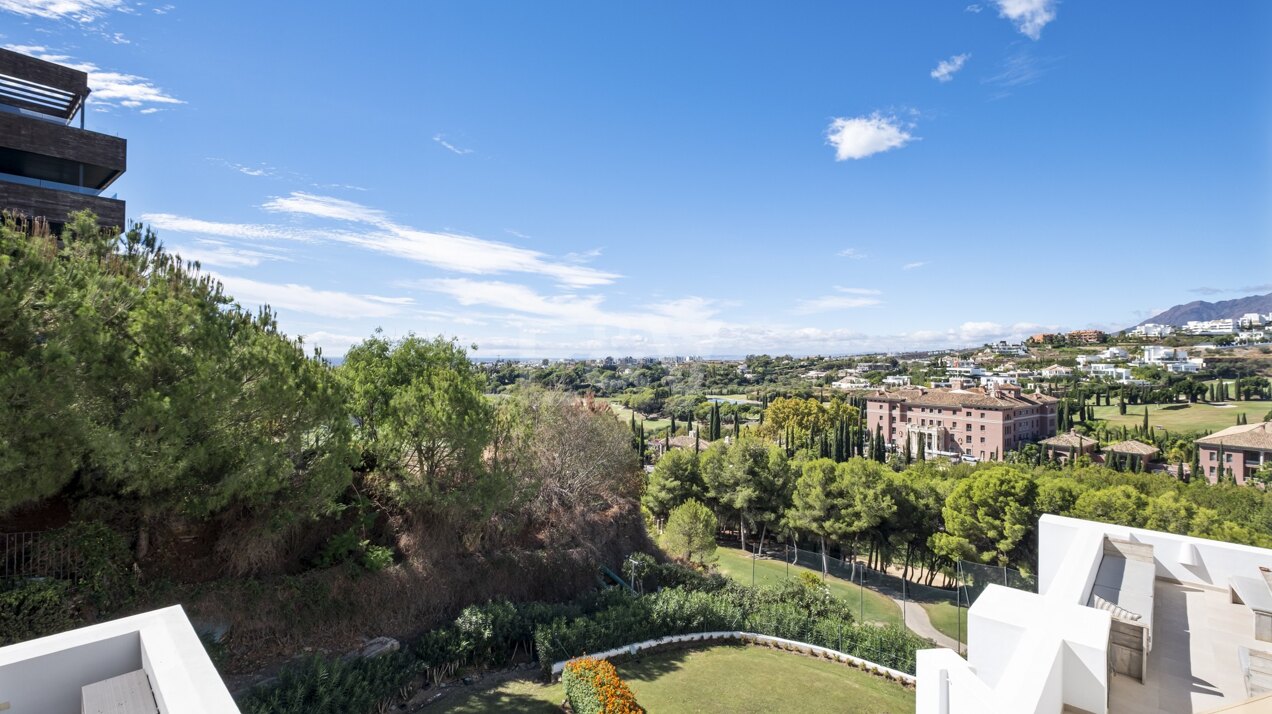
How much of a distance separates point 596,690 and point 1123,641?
7454mm

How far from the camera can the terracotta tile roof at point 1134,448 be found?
37.0m

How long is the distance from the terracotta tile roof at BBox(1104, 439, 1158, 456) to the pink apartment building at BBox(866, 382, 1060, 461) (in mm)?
9491

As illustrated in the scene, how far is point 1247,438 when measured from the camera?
31328 mm

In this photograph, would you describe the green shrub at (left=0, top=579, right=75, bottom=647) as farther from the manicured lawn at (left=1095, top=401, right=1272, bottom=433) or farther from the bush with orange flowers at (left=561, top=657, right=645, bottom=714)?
the manicured lawn at (left=1095, top=401, right=1272, bottom=433)

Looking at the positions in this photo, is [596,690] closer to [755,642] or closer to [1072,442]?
[755,642]

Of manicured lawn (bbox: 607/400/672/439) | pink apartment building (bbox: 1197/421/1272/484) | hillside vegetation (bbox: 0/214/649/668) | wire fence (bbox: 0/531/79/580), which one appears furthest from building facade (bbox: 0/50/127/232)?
pink apartment building (bbox: 1197/421/1272/484)

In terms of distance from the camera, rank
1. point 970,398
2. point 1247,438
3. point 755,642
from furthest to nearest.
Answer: point 970,398, point 1247,438, point 755,642

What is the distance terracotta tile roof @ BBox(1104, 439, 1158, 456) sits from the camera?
121ft

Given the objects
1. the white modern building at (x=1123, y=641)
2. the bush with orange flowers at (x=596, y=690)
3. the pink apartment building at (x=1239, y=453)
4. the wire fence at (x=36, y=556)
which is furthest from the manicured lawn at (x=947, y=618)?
the pink apartment building at (x=1239, y=453)

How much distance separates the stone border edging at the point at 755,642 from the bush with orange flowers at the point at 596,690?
130 centimetres

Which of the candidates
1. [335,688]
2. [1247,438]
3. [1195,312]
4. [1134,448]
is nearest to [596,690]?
[335,688]

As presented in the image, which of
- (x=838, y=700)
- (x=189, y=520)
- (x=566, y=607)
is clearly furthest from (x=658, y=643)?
(x=189, y=520)

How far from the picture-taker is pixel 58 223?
1482 cm

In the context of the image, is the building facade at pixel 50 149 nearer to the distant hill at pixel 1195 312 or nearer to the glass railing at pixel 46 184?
the glass railing at pixel 46 184
